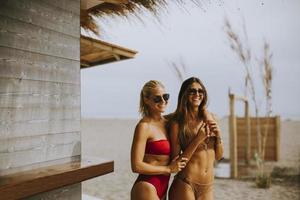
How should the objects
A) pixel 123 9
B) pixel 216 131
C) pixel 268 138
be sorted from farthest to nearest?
pixel 268 138, pixel 123 9, pixel 216 131

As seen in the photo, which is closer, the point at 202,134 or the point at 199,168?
the point at 202,134

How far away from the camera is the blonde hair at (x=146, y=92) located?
219 cm

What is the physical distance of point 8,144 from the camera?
1.76 m

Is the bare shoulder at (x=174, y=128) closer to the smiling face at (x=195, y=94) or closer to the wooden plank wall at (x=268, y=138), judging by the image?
the smiling face at (x=195, y=94)

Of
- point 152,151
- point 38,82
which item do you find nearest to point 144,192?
point 152,151

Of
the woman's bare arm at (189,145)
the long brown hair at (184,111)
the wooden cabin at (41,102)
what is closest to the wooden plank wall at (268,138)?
the long brown hair at (184,111)

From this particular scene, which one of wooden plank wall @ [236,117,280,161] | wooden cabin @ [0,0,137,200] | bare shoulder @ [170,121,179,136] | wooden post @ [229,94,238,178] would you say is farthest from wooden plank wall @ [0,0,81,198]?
wooden plank wall @ [236,117,280,161]

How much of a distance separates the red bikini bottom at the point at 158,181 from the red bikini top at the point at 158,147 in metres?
0.18

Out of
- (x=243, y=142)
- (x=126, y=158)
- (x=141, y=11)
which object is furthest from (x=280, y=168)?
(x=141, y=11)

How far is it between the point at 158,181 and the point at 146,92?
646 millimetres

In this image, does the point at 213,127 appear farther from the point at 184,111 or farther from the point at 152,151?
the point at 152,151

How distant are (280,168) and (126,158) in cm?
518

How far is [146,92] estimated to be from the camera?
220 cm

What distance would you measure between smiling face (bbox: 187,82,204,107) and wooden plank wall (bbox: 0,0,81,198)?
88cm
